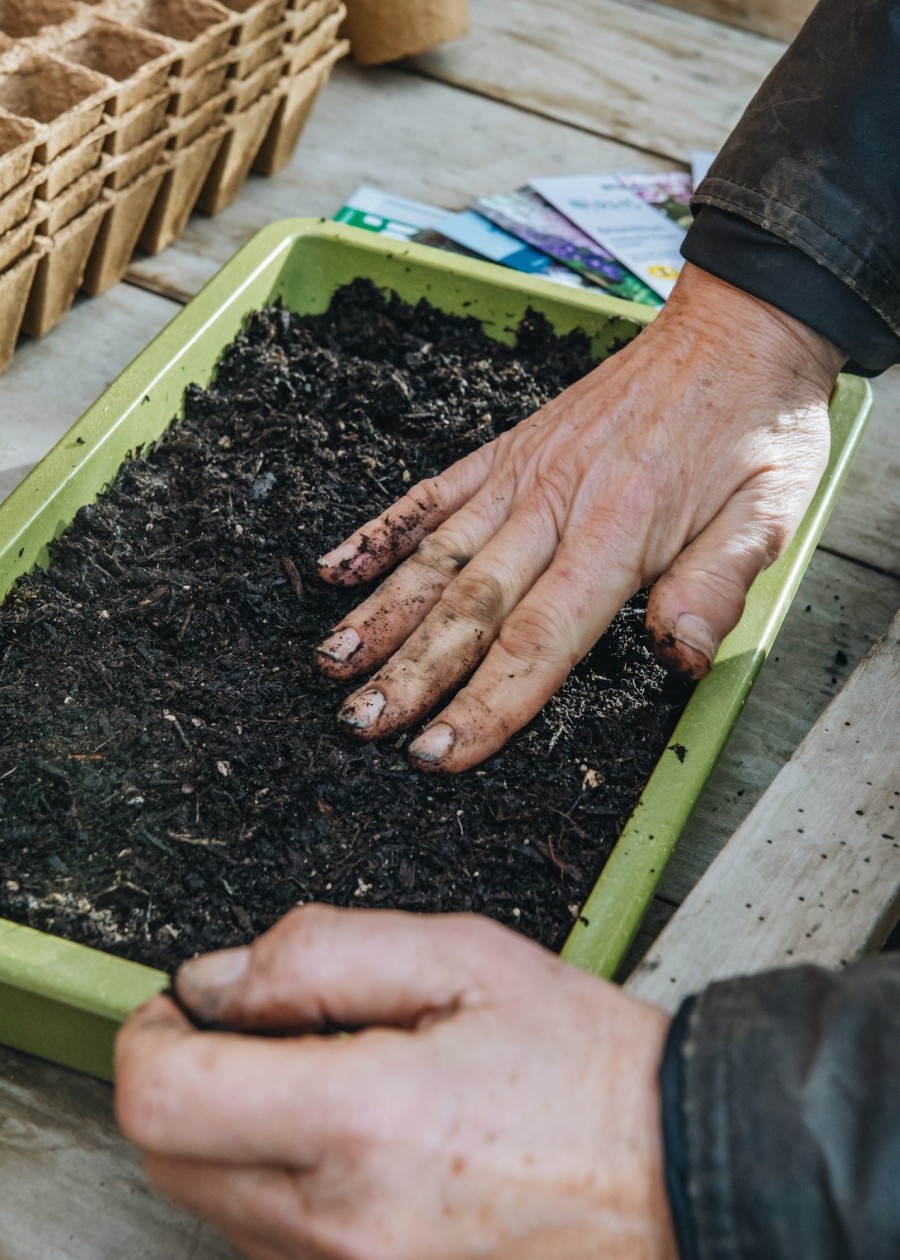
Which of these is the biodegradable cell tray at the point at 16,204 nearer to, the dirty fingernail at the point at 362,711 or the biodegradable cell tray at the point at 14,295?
the biodegradable cell tray at the point at 14,295

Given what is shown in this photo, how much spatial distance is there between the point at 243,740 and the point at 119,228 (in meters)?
0.76

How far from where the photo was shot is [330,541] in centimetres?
109

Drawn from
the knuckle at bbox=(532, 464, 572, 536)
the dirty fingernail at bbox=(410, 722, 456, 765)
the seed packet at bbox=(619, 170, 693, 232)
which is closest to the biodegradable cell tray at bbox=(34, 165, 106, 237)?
the knuckle at bbox=(532, 464, 572, 536)

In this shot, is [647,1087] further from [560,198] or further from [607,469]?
[560,198]

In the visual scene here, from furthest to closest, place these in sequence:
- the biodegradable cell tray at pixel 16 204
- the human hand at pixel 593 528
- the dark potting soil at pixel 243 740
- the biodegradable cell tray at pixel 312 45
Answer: the biodegradable cell tray at pixel 312 45 → the biodegradable cell tray at pixel 16 204 → the human hand at pixel 593 528 → the dark potting soil at pixel 243 740

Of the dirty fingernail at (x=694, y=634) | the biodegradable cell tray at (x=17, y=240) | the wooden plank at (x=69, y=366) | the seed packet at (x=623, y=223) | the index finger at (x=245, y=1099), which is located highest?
the seed packet at (x=623, y=223)

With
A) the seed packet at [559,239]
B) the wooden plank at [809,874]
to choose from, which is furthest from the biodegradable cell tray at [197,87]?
the wooden plank at [809,874]

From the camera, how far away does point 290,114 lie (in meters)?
1.64

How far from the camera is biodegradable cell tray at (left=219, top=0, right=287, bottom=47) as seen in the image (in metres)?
1.43

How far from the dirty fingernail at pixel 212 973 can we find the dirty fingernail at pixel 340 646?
0.36m

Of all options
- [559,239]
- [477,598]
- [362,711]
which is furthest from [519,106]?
[362,711]

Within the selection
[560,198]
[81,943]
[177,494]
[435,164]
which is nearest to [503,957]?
[81,943]

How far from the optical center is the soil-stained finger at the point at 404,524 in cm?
104

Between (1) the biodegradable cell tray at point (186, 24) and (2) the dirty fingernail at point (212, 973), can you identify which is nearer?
(2) the dirty fingernail at point (212, 973)
